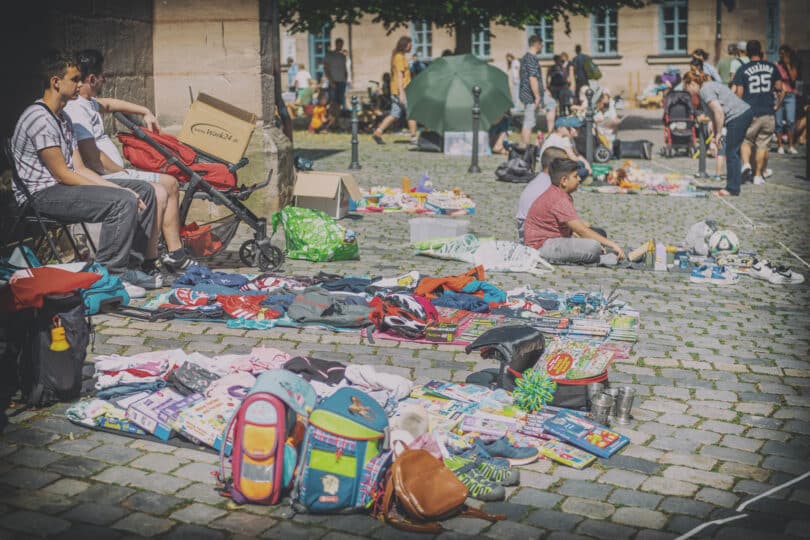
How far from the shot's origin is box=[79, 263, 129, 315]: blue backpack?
711 cm

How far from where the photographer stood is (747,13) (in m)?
36.1

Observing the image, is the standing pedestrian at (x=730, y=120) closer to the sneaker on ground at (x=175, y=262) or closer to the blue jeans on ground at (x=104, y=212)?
the sneaker on ground at (x=175, y=262)

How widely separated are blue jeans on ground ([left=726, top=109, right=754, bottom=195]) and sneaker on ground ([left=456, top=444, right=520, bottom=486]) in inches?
418

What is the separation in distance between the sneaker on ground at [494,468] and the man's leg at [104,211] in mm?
4125

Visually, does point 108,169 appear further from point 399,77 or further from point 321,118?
point 321,118

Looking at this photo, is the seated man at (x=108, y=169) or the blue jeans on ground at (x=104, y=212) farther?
the seated man at (x=108, y=169)

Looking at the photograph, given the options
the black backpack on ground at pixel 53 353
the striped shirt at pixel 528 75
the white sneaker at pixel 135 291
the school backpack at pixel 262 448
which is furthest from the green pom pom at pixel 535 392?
the striped shirt at pixel 528 75

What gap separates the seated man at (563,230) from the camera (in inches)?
368

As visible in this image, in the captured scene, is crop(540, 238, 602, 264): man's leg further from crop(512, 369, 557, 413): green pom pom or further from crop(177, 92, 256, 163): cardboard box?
crop(512, 369, 557, 413): green pom pom

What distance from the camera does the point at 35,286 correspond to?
5.16 meters

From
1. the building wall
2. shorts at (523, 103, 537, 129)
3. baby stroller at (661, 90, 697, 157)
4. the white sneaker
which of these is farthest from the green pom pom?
the building wall

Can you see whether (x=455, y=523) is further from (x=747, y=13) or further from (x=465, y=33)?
(x=747, y=13)

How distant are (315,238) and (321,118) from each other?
16.9 meters

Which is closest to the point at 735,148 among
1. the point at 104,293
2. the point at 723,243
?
the point at 723,243
